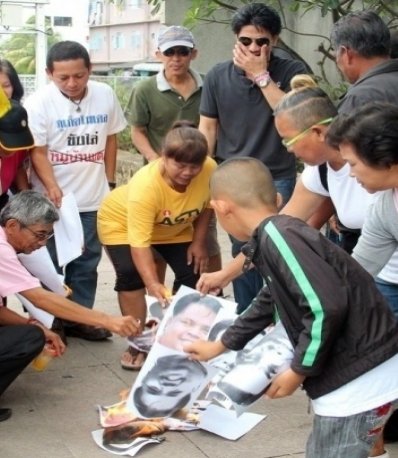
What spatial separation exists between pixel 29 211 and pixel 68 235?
0.90 m

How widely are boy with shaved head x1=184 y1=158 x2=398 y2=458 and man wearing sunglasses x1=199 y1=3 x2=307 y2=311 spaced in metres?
2.21

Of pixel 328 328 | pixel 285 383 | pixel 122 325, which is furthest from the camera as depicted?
pixel 122 325

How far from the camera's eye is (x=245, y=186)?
279 centimetres

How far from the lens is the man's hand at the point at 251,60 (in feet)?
15.8

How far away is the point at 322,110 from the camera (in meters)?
3.50

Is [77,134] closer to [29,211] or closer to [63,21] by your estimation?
[29,211]

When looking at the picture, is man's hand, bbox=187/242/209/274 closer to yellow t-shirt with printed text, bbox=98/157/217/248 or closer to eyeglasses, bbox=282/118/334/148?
yellow t-shirt with printed text, bbox=98/157/217/248

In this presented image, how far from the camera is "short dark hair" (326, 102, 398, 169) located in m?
2.67

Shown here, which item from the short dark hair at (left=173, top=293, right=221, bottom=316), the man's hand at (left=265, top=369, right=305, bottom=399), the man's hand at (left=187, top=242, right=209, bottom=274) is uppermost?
the man's hand at (left=265, top=369, right=305, bottom=399)

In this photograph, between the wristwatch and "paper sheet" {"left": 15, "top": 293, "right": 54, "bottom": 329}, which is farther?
the wristwatch

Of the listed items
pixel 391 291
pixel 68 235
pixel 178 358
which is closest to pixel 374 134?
pixel 391 291

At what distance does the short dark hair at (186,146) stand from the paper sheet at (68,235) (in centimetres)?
90

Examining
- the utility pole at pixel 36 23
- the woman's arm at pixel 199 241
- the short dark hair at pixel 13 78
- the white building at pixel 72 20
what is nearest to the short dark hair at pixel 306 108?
the woman's arm at pixel 199 241

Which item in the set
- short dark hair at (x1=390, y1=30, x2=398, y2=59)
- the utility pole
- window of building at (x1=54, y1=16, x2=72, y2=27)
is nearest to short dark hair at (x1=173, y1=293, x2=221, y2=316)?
short dark hair at (x1=390, y1=30, x2=398, y2=59)
